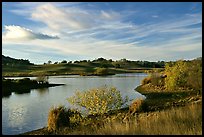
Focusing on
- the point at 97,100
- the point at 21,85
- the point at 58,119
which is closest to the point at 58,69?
the point at 21,85

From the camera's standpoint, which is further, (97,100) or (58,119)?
(97,100)

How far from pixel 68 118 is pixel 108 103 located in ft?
8.56

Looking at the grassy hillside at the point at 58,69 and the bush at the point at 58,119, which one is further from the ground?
the grassy hillside at the point at 58,69

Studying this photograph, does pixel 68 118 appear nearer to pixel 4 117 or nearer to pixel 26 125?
pixel 26 125

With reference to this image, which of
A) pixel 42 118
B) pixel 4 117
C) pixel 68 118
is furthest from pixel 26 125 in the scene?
pixel 68 118

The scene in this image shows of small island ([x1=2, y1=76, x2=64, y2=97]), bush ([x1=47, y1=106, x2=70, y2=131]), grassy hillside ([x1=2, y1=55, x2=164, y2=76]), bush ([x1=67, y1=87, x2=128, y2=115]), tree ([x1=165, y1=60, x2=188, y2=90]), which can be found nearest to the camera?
bush ([x1=47, y1=106, x2=70, y2=131])

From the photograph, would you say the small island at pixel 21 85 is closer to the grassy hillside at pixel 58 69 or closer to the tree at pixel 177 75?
the tree at pixel 177 75

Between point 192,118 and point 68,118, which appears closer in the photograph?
point 192,118

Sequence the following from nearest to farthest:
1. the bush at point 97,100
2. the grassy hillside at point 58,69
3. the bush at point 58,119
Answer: the bush at point 58,119, the bush at point 97,100, the grassy hillside at point 58,69

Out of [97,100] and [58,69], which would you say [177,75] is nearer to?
[97,100]

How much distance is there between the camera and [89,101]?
15.1 m

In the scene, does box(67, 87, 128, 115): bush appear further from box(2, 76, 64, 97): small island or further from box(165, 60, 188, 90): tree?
box(2, 76, 64, 97): small island

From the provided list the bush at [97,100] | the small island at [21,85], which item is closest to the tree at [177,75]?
the bush at [97,100]

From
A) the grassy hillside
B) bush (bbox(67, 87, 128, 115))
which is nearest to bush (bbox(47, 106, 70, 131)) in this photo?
bush (bbox(67, 87, 128, 115))
